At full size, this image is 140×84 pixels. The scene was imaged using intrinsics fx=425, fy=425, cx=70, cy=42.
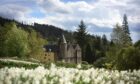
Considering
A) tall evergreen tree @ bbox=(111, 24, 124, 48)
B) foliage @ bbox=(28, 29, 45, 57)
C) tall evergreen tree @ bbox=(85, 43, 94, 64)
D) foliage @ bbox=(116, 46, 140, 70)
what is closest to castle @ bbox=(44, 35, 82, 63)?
tall evergreen tree @ bbox=(85, 43, 94, 64)

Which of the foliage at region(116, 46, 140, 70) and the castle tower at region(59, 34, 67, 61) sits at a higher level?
the castle tower at region(59, 34, 67, 61)

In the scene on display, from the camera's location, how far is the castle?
110m

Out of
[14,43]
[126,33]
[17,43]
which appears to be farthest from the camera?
[126,33]

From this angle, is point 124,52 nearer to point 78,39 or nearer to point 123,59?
point 123,59

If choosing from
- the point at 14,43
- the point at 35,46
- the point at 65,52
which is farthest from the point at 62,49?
the point at 14,43

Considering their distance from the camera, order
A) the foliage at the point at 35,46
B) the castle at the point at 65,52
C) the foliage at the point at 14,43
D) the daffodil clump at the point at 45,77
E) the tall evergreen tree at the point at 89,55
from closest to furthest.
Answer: the daffodil clump at the point at 45,77 → the foliage at the point at 14,43 → the foliage at the point at 35,46 → the tall evergreen tree at the point at 89,55 → the castle at the point at 65,52

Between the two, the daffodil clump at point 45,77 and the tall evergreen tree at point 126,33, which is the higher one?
the tall evergreen tree at point 126,33

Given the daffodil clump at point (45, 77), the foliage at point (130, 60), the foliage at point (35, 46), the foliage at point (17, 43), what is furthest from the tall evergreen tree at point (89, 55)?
the daffodil clump at point (45, 77)

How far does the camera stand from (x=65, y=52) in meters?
110

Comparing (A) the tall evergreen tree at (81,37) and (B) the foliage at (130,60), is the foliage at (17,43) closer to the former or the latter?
(A) the tall evergreen tree at (81,37)

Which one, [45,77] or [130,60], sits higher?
[130,60]

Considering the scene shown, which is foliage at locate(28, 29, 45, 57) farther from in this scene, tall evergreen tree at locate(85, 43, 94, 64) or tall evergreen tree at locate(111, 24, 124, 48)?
tall evergreen tree at locate(85, 43, 94, 64)

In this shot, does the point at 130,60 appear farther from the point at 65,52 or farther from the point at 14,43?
the point at 65,52

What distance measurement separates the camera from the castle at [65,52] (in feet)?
359
